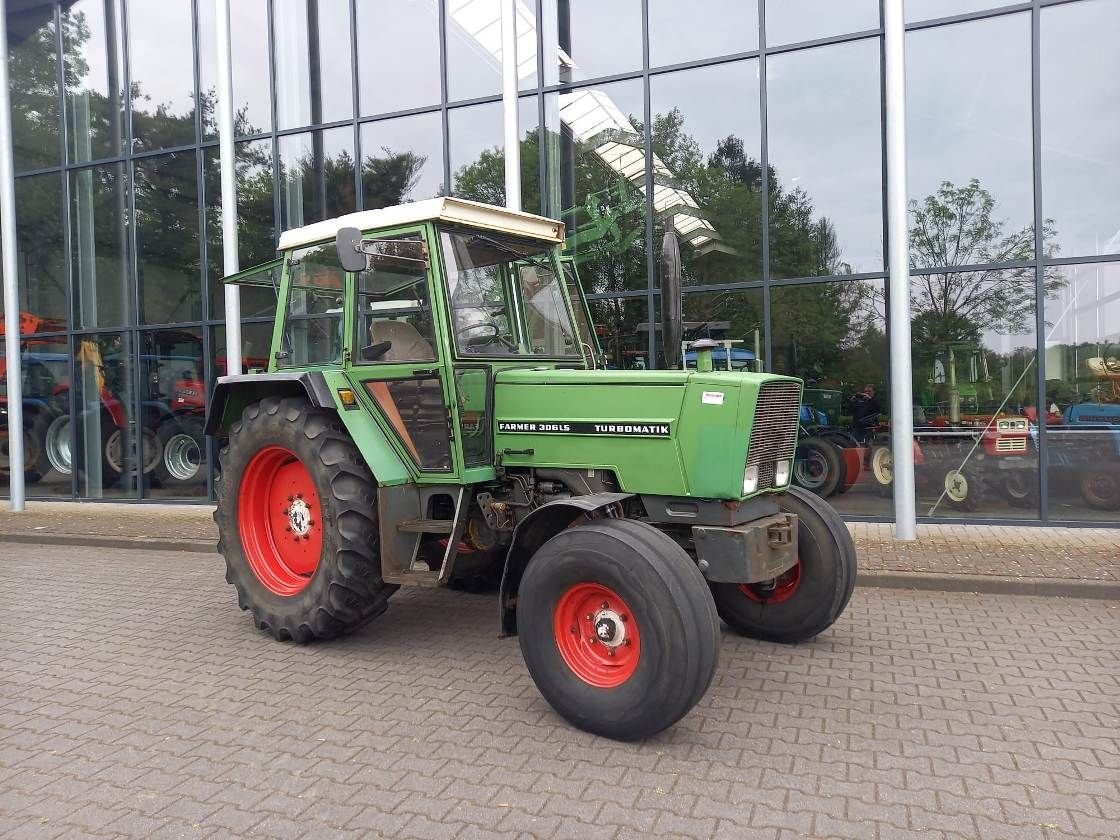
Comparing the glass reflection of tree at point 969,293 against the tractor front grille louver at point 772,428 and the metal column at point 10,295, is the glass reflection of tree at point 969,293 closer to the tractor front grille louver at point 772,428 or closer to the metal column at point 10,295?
the tractor front grille louver at point 772,428

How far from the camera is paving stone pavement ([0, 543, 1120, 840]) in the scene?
10.0ft

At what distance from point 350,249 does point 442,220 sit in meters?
0.55

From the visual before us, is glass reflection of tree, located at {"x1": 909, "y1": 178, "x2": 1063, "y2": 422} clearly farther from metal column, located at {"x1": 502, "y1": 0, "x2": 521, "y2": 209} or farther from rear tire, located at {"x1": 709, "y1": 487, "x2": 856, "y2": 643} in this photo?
rear tire, located at {"x1": 709, "y1": 487, "x2": 856, "y2": 643}

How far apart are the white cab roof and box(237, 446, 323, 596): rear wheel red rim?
4.47ft

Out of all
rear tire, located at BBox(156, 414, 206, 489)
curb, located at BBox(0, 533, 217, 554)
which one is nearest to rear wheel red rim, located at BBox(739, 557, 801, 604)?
curb, located at BBox(0, 533, 217, 554)

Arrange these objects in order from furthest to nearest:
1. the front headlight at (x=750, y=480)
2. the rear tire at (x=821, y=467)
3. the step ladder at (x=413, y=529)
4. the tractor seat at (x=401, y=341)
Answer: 1. the rear tire at (x=821, y=467)
2. the tractor seat at (x=401, y=341)
3. the step ladder at (x=413, y=529)
4. the front headlight at (x=750, y=480)

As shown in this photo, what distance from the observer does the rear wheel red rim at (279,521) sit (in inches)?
212

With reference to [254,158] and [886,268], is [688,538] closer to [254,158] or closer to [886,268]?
[886,268]

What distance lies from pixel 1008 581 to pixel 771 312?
409 centimetres

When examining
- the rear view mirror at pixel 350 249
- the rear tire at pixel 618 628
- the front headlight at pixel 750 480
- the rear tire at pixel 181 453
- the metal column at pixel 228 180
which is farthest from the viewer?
the rear tire at pixel 181 453

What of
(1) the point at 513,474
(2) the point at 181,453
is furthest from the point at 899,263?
(2) the point at 181,453

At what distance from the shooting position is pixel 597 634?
389cm

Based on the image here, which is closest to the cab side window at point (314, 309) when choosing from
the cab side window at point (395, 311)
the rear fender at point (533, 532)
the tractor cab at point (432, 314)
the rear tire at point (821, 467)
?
the tractor cab at point (432, 314)

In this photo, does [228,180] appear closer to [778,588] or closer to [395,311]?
[395,311]
